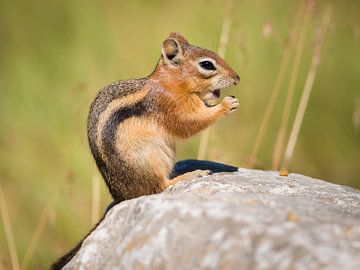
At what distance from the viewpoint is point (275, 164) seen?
630cm

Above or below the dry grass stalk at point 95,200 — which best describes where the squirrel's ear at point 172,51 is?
above

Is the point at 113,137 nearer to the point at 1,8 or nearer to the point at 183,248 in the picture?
the point at 183,248

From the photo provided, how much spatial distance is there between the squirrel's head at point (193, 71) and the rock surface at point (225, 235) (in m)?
1.76

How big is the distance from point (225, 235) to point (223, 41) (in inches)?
137

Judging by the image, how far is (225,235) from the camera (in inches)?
127

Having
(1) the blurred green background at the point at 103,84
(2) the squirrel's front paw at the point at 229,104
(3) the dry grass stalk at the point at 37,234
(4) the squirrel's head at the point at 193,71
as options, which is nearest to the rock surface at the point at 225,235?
(2) the squirrel's front paw at the point at 229,104

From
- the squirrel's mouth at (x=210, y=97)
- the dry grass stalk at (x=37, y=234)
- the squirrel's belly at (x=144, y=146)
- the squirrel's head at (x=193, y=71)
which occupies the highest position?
the squirrel's head at (x=193, y=71)

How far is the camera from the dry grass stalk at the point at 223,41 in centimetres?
626

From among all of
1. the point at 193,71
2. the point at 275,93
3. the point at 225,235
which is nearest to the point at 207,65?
the point at 193,71

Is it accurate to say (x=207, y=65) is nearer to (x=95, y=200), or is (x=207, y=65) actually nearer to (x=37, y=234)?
(x=95, y=200)

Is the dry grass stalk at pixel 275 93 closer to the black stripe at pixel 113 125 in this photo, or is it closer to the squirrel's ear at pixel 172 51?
the squirrel's ear at pixel 172 51

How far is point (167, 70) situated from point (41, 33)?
6.32ft

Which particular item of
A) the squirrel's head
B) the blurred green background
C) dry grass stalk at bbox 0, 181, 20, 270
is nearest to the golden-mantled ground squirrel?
the squirrel's head

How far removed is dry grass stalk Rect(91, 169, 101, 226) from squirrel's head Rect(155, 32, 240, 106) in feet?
3.44
